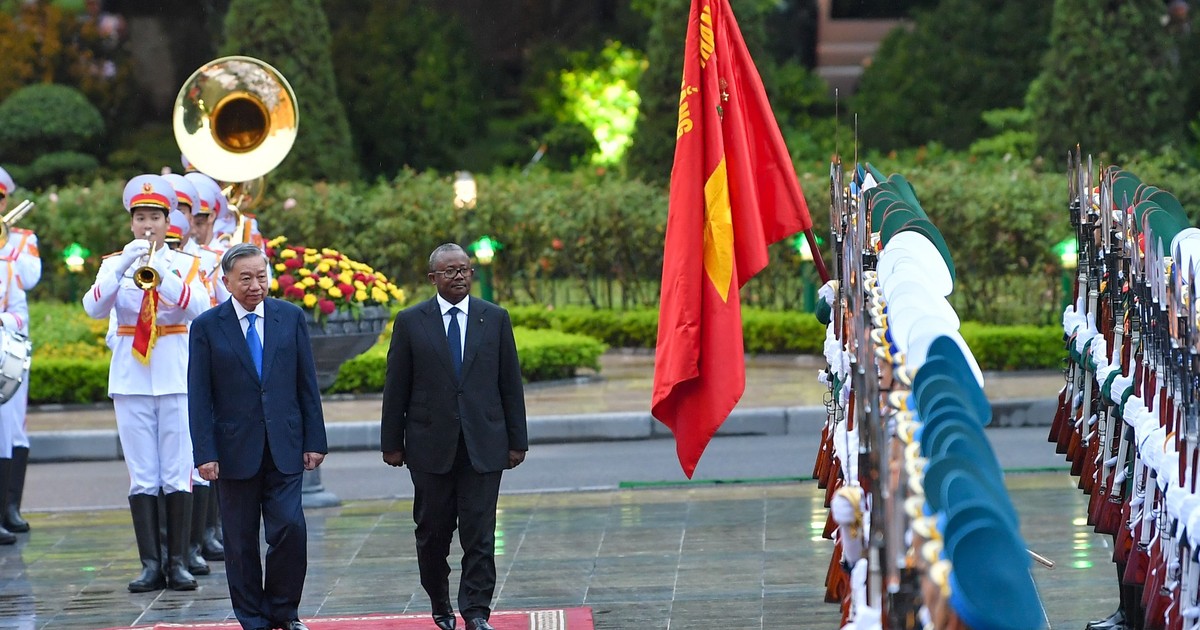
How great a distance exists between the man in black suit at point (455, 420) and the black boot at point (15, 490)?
3835 mm

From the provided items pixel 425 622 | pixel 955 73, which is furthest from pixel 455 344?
pixel 955 73

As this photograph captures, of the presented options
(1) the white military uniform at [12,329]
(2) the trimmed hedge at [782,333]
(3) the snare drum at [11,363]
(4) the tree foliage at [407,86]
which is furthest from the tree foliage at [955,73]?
(3) the snare drum at [11,363]

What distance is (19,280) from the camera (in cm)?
1012

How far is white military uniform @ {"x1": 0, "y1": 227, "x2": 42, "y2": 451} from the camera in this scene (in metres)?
10.0

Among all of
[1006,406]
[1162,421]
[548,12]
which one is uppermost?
[548,12]

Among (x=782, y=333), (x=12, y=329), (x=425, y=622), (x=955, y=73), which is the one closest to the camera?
(x=425, y=622)

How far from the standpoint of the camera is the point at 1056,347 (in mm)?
16062

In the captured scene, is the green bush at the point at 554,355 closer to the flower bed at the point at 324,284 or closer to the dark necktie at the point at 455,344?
the flower bed at the point at 324,284

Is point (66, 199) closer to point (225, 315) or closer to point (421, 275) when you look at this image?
point (421, 275)

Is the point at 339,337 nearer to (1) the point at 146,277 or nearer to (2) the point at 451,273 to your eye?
(1) the point at 146,277

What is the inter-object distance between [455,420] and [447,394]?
4.3 inches

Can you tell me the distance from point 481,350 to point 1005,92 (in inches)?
884

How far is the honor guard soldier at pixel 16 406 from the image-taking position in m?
10.1

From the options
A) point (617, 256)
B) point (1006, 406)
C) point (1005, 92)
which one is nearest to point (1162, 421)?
point (1006, 406)
